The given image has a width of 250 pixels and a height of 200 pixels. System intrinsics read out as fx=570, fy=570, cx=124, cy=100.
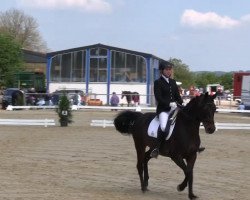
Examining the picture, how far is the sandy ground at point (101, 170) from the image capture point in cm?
906

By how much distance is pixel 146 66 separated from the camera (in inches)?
1987

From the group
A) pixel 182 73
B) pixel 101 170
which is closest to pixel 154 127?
pixel 101 170

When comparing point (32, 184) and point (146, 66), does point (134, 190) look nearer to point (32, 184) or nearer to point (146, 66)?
point (32, 184)

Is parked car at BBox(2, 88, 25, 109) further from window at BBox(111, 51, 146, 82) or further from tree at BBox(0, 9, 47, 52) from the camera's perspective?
tree at BBox(0, 9, 47, 52)

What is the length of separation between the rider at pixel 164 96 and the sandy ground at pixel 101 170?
1099 mm

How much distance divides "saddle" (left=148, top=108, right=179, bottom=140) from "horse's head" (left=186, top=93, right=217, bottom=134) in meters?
0.34

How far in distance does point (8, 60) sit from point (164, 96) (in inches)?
2222

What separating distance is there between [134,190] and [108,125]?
1509cm

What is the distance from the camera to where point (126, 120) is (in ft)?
32.8

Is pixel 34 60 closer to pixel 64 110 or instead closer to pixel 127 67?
pixel 127 67

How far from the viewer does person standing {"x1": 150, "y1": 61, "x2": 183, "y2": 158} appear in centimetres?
905

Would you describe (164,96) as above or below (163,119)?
above

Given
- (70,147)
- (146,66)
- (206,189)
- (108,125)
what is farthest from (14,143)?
(146,66)

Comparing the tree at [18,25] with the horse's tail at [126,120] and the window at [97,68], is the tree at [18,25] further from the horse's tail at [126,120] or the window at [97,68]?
the horse's tail at [126,120]
